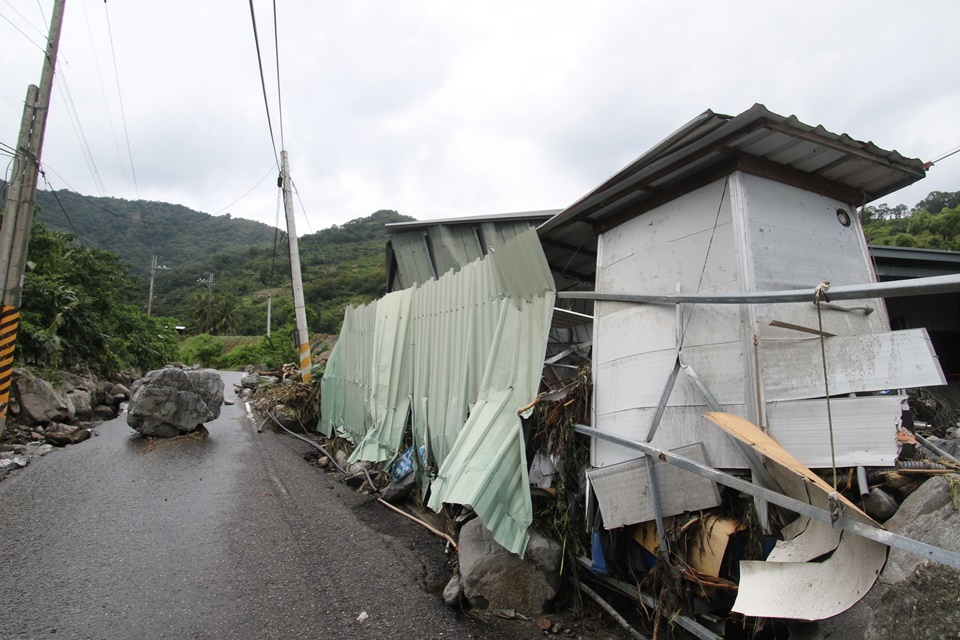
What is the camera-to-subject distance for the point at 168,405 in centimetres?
1000

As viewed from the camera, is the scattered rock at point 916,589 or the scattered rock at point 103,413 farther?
the scattered rock at point 103,413

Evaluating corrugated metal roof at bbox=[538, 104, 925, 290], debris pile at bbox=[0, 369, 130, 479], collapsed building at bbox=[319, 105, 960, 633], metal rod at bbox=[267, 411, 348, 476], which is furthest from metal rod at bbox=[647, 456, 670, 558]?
debris pile at bbox=[0, 369, 130, 479]

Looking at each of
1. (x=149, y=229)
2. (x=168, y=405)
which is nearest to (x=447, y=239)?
(x=168, y=405)

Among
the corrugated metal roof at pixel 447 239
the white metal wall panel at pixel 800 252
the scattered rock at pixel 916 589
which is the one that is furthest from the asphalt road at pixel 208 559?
the corrugated metal roof at pixel 447 239

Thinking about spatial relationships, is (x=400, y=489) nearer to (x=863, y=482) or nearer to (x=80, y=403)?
(x=863, y=482)

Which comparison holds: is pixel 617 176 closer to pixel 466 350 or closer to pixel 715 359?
pixel 715 359

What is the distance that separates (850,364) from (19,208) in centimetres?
1265

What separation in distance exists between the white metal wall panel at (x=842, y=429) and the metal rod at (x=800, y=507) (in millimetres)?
382

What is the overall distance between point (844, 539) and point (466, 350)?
3.72 m

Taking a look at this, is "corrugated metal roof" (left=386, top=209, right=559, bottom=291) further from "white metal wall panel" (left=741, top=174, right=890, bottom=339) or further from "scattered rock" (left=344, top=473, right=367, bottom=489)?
"white metal wall panel" (left=741, top=174, right=890, bottom=339)

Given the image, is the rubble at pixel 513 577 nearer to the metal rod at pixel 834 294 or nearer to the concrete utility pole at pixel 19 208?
the metal rod at pixel 834 294

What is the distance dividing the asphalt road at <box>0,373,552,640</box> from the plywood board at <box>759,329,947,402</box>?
238 cm

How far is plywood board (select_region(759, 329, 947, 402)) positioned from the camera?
7.93 feet

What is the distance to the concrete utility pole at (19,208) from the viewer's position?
885cm
